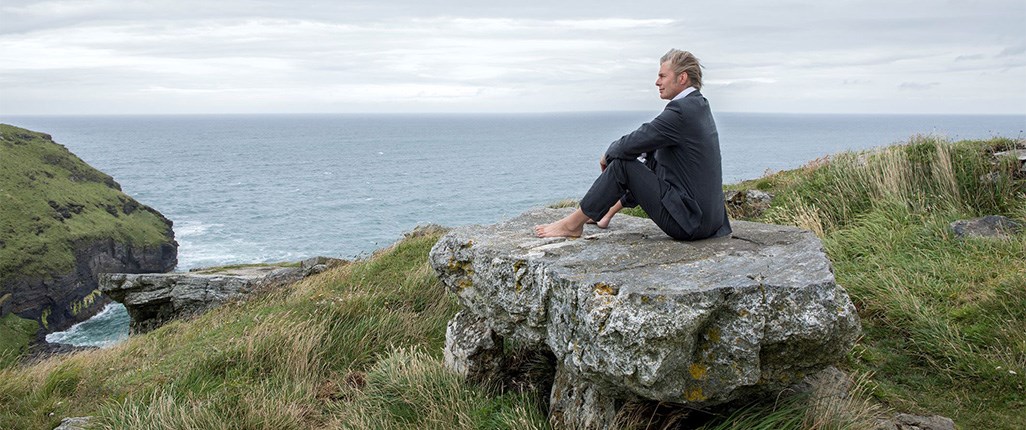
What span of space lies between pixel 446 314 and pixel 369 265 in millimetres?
4815

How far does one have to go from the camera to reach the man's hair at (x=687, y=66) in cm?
723

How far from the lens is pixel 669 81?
23.9 ft

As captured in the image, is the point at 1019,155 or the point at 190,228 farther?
the point at 190,228

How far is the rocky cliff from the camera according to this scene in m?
44.3

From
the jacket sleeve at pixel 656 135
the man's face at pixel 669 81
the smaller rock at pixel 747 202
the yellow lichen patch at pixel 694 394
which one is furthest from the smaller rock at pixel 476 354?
the smaller rock at pixel 747 202

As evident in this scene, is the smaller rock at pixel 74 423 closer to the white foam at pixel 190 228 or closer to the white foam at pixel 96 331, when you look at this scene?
the white foam at pixel 96 331

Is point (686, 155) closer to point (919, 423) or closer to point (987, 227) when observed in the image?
point (919, 423)

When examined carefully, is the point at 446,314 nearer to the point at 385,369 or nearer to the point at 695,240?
the point at 385,369

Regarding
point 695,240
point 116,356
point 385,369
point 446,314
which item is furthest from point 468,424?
point 116,356

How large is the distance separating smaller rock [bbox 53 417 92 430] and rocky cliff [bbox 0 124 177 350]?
125 feet

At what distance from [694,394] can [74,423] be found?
6944mm

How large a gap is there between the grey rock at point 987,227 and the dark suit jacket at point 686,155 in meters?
5.96

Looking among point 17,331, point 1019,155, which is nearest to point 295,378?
point 1019,155

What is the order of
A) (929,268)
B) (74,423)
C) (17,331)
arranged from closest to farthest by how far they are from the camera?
(74,423) → (929,268) → (17,331)
